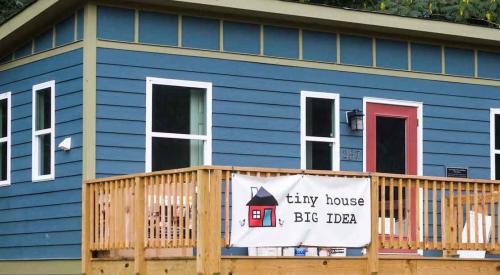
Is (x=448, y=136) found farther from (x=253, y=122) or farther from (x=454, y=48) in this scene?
(x=253, y=122)

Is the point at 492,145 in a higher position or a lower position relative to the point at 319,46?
lower

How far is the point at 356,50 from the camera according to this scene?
14.9 m

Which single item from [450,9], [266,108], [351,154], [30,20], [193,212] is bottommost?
[193,212]

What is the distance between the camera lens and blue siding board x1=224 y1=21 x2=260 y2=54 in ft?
45.6

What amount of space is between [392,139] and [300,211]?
442 cm

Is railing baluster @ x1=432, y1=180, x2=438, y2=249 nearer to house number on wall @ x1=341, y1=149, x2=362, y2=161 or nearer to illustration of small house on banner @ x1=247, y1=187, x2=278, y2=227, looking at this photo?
illustration of small house on banner @ x1=247, y1=187, x2=278, y2=227

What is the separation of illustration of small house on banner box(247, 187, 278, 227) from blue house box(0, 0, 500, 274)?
1.80 m

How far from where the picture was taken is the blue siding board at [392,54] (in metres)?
15.1

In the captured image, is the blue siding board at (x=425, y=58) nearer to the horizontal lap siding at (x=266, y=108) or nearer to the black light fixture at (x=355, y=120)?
the horizontal lap siding at (x=266, y=108)

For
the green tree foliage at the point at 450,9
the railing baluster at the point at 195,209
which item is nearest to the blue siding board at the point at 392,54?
the railing baluster at the point at 195,209

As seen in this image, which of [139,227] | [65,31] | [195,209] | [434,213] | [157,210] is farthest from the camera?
[65,31]

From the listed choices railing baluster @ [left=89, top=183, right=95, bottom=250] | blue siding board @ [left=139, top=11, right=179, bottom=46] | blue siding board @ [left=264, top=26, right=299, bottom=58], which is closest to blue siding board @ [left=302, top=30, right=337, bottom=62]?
blue siding board @ [left=264, top=26, right=299, bottom=58]

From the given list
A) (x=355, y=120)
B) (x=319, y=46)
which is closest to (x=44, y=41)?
(x=319, y=46)

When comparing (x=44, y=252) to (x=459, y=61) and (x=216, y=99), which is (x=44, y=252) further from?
(x=459, y=61)
